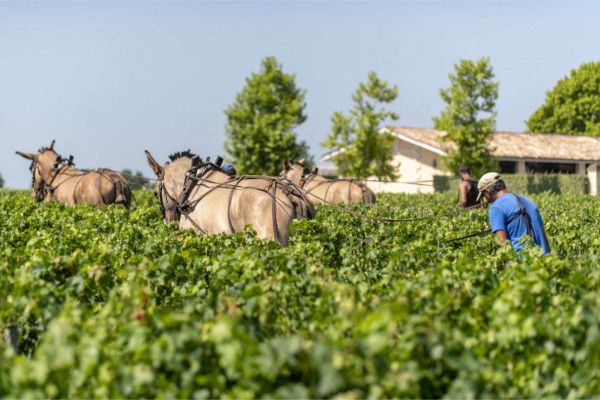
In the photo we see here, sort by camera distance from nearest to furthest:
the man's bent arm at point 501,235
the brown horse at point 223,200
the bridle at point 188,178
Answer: the man's bent arm at point 501,235 < the brown horse at point 223,200 < the bridle at point 188,178

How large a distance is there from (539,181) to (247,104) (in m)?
23.9

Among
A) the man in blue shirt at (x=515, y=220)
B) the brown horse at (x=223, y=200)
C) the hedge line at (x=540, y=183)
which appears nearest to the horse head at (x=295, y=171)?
the brown horse at (x=223, y=200)

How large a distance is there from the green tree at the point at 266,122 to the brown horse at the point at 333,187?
30.6 metres

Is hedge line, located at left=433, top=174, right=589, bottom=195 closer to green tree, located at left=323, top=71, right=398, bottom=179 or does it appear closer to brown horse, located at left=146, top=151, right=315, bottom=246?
green tree, located at left=323, top=71, right=398, bottom=179

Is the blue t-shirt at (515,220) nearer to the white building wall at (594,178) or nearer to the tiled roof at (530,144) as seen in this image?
the tiled roof at (530,144)

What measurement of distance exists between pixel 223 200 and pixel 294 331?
15.5 ft

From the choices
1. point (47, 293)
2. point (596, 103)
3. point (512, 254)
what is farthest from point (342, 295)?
point (596, 103)

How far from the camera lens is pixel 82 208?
12.2 m

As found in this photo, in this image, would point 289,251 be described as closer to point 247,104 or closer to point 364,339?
point 364,339

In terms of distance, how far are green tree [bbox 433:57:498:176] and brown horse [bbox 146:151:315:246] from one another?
121ft

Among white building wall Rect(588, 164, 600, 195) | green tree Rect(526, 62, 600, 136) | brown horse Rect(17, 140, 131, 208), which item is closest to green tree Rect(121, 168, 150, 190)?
brown horse Rect(17, 140, 131, 208)

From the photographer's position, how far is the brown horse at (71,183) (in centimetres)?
1652

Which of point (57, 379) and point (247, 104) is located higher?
point (247, 104)

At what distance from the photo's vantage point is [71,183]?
1708 cm
